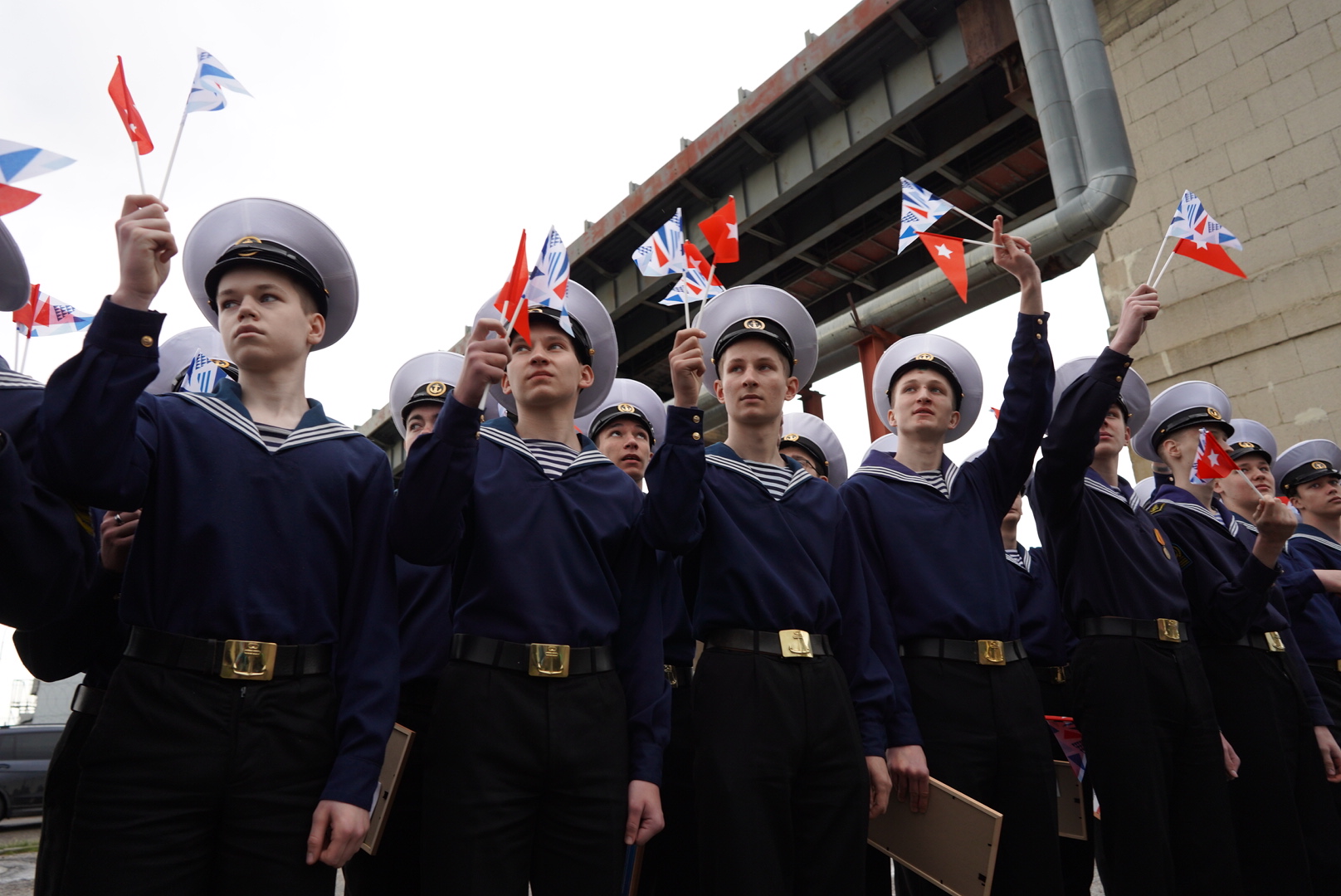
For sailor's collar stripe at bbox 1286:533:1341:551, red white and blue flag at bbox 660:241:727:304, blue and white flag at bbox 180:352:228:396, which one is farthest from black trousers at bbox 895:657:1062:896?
sailor's collar stripe at bbox 1286:533:1341:551

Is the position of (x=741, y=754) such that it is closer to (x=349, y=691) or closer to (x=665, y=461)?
(x=665, y=461)

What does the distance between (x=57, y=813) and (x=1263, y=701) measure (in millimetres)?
4255

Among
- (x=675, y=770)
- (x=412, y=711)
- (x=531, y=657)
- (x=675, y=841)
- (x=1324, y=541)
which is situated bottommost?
(x=675, y=841)

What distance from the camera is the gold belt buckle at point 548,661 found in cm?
209

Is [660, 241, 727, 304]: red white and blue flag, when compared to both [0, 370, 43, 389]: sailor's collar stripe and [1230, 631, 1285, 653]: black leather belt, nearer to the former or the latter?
[0, 370, 43, 389]: sailor's collar stripe

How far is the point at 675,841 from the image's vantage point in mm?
2979

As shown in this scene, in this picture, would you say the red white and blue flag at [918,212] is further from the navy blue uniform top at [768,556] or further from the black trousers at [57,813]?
the black trousers at [57,813]

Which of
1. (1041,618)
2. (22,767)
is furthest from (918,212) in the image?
(22,767)

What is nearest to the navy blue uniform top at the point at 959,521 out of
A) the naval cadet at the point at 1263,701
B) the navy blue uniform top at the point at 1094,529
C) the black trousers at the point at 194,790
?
the navy blue uniform top at the point at 1094,529

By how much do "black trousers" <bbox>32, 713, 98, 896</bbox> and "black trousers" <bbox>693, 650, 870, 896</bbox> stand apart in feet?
5.18

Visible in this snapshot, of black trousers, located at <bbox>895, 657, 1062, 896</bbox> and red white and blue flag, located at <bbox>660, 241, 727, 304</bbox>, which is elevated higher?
red white and blue flag, located at <bbox>660, 241, 727, 304</bbox>

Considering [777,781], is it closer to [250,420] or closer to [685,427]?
[685,427]

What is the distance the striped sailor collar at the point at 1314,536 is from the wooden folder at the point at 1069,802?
2.95 meters

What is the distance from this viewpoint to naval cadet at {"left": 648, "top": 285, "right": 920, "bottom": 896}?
2.27 m
